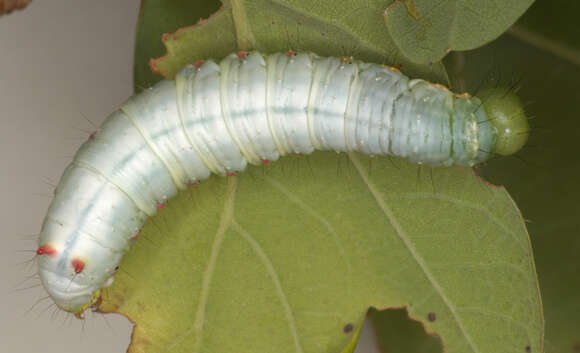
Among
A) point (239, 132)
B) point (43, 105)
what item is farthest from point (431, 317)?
point (43, 105)

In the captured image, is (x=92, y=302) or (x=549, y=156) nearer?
(x=92, y=302)

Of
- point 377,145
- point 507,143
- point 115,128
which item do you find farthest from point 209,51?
point 507,143

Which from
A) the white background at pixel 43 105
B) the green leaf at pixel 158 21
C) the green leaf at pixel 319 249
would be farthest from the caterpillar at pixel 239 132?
the white background at pixel 43 105

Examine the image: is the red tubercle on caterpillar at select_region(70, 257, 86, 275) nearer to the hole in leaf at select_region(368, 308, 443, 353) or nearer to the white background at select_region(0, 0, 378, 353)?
the white background at select_region(0, 0, 378, 353)

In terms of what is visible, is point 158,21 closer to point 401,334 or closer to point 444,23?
point 444,23

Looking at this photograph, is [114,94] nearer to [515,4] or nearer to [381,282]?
[381,282]

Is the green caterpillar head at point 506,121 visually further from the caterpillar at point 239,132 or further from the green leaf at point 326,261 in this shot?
the green leaf at point 326,261

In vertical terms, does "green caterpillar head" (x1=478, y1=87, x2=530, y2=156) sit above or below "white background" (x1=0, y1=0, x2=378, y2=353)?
above

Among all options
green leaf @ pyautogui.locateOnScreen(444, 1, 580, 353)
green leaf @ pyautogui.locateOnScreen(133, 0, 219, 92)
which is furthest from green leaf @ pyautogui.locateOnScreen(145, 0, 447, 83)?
green leaf @ pyautogui.locateOnScreen(444, 1, 580, 353)
